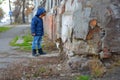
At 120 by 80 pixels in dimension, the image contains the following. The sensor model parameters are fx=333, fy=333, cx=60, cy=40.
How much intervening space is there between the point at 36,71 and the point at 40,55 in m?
3.31

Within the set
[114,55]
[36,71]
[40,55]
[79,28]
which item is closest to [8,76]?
[36,71]

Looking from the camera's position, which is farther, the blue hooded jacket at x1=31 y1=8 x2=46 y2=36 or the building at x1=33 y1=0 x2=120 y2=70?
the blue hooded jacket at x1=31 y1=8 x2=46 y2=36

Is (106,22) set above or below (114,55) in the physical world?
above

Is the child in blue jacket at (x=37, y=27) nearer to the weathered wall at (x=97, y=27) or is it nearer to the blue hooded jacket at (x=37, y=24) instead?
the blue hooded jacket at (x=37, y=24)

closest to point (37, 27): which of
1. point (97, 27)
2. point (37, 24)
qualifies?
point (37, 24)

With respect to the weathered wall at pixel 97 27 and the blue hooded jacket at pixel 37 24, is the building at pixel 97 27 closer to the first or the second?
the weathered wall at pixel 97 27

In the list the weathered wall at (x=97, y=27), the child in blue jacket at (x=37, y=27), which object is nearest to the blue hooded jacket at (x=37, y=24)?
the child in blue jacket at (x=37, y=27)

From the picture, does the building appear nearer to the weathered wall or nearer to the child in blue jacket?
the weathered wall

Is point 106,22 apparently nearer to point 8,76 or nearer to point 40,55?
point 8,76

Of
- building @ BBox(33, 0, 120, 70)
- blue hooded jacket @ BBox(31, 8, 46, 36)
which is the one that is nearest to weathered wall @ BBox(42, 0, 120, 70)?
building @ BBox(33, 0, 120, 70)

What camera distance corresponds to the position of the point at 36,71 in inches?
302

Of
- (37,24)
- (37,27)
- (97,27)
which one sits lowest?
(37,27)

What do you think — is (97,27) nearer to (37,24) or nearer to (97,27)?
(97,27)

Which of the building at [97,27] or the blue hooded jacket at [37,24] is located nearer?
the building at [97,27]
